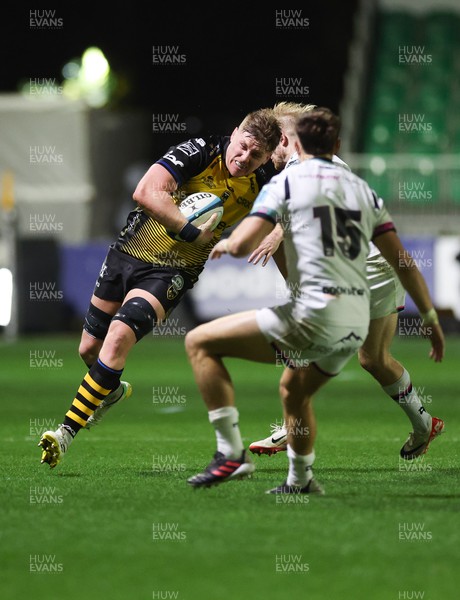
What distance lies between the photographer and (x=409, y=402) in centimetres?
752

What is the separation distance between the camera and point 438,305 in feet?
65.2

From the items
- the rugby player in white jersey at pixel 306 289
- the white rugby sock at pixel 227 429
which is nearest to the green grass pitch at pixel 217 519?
the white rugby sock at pixel 227 429

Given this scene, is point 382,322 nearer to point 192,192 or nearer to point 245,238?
point 192,192

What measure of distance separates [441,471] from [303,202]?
2334mm

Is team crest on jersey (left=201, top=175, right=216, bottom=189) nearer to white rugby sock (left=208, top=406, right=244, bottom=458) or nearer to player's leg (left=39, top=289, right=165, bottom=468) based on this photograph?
player's leg (left=39, top=289, right=165, bottom=468)

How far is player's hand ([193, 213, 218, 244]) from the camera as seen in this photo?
7.11 metres

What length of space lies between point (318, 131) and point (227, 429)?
158 cm

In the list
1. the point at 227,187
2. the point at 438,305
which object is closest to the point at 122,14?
the point at 438,305

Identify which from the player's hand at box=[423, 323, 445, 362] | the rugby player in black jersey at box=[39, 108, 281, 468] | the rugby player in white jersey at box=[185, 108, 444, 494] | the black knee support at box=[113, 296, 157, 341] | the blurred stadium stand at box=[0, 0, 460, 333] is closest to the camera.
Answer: the rugby player in white jersey at box=[185, 108, 444, 494]

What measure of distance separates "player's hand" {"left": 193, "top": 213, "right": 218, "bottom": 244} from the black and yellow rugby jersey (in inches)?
13.9

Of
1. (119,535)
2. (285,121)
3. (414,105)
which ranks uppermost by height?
(285,121)

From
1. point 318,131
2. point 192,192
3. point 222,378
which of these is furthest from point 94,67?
point 222,378

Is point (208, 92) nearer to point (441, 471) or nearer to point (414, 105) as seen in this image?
point (414, 105)

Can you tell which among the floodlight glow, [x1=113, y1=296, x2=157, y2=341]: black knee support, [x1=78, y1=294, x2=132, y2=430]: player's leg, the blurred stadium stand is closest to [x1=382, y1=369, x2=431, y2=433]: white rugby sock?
[x1=113, y1=296, x2=157, y2=341]: black knee support
